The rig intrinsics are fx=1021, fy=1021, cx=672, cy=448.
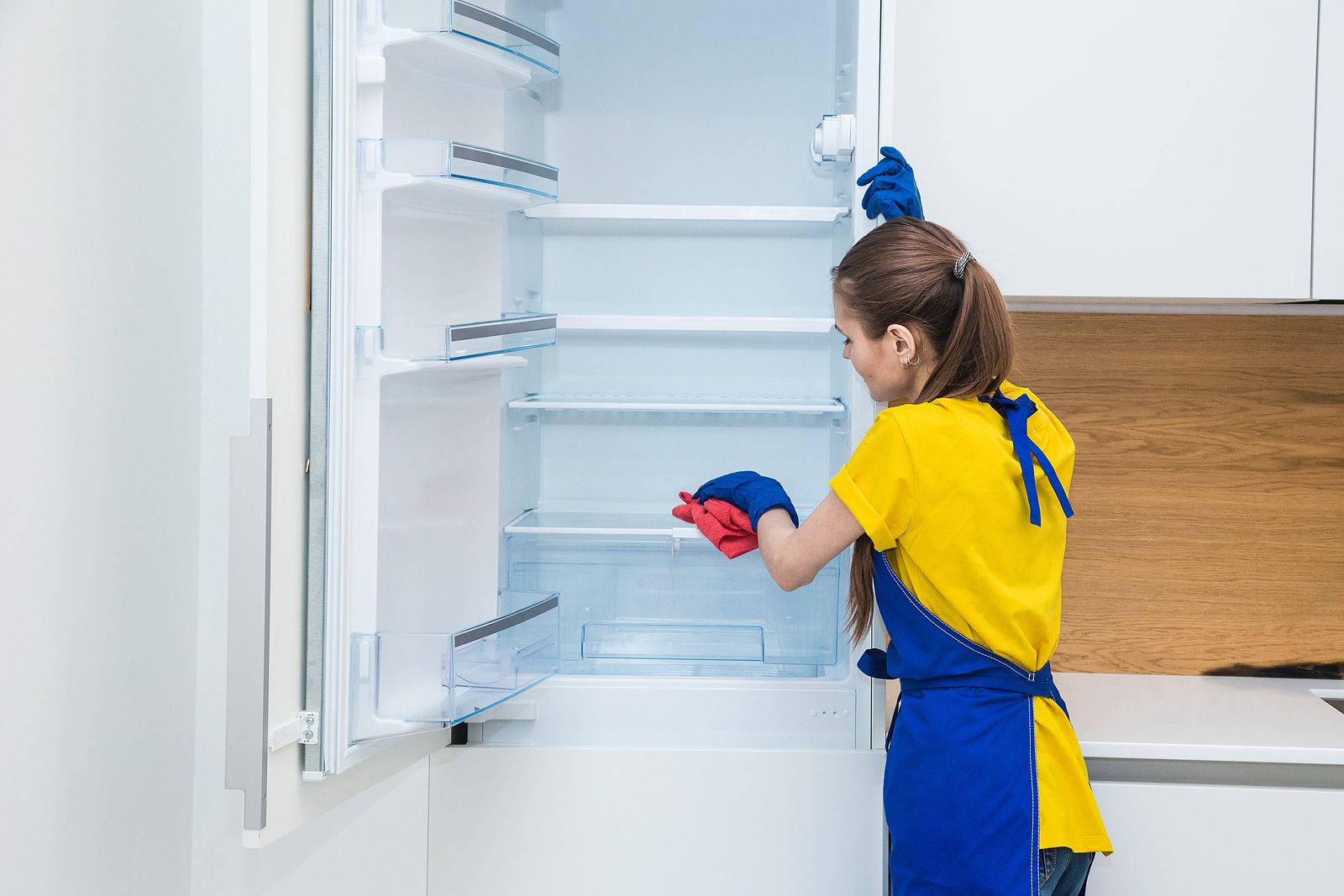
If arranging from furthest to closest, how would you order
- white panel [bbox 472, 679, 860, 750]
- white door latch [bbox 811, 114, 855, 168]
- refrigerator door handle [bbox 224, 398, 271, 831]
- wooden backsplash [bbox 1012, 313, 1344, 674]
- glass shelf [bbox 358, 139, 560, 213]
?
1. wooden backsplash [bbox 1012, 313, 1344, 674]
2. white panel [bbox 472, 679, 860, 750]
3. white door latch [bbox 811, 114, 855, 168]
4. glass shelf [bbox 358, 139, 560, 213]
5. refrigerator door handle [bbox 224, 398, 271, 831]

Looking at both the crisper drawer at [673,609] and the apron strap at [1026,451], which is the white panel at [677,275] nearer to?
the crisper drawer at [673,609]

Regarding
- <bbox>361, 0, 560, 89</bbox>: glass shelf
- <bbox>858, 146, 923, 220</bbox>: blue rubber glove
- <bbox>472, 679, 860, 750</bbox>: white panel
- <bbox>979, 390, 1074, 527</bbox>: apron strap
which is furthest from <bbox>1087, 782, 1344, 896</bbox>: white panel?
<bbox>361, 0, 560, 89</bbox>: glass shelf

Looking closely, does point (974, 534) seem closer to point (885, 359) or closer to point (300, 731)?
point (885, 359)

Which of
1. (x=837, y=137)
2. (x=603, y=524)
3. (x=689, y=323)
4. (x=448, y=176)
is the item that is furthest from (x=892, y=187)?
(x=603, y=524)

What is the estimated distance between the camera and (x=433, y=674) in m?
1.24

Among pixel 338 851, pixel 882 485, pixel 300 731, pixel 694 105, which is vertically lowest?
pixel 338 851

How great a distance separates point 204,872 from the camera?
4.94 feet

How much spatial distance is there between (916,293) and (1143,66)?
2.15 ft

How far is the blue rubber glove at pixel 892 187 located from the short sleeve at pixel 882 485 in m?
0.30

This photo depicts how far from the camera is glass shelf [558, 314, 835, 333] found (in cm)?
155

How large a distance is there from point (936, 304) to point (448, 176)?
1.96 ft

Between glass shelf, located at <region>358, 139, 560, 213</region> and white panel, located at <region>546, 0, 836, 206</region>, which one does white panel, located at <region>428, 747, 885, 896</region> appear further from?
white panel, located at <region>546, 0, 836, 206</region>

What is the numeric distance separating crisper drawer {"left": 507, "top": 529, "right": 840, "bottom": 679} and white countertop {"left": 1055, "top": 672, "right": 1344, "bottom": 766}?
434 mm

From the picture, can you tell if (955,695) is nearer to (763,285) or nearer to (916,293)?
(916,293)
